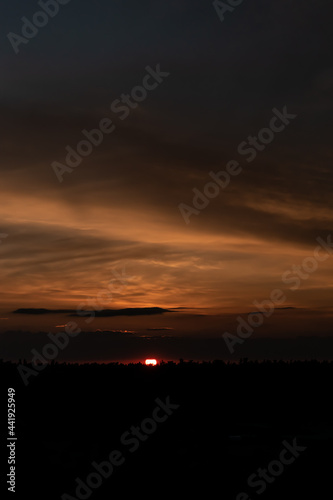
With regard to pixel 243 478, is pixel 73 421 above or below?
above

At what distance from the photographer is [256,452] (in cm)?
1977

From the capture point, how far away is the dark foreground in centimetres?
1591

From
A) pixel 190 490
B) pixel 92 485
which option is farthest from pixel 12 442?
pixel 190 490

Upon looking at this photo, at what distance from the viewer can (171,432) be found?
937 inches

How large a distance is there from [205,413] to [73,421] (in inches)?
249

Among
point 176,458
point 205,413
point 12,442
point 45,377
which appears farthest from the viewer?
point 45,377

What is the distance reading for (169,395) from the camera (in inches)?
1309

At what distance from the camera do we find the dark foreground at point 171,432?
52.2 ft

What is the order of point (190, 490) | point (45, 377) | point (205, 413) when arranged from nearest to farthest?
point (190, 490) < point (205, 413) < point (45, 377)

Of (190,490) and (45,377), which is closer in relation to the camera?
(190,490)

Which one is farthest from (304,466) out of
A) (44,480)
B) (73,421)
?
(73,421)

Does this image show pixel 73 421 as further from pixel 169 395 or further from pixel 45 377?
pixel 45 377

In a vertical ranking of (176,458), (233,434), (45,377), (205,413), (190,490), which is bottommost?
(190,490)

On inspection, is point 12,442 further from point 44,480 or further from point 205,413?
point 205,413
